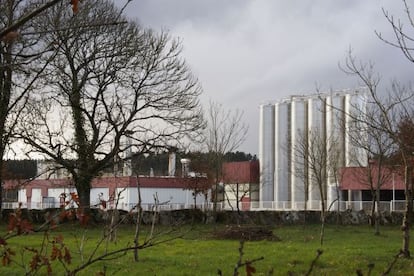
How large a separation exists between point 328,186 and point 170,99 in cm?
2429

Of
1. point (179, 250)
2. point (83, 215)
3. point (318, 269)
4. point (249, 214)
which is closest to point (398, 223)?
point (249, 214)

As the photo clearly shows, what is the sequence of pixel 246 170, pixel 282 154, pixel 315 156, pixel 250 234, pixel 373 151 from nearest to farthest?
pixel 250 234, pixel 373 151, pixel 315 156, pixel 282 154, pixel 246 170

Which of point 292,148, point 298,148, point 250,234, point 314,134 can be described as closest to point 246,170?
point 292,148

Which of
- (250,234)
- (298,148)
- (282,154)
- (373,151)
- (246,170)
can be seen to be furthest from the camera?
(246,170)

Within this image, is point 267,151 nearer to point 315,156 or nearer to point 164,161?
point 315,156

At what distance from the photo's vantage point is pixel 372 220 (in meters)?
36.8

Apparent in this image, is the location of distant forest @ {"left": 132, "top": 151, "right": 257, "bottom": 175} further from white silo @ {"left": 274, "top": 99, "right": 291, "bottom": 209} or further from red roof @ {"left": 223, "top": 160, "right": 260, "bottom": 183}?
white silo @ {"left": 274, "top": 99, "right": 291, "bottom": 209}

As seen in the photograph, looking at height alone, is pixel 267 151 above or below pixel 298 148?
above

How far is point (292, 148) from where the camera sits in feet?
174

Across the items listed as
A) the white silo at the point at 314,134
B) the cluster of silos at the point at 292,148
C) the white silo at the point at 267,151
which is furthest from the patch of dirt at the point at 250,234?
the white silo at the point at 267,151

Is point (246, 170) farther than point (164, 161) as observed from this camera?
Yes

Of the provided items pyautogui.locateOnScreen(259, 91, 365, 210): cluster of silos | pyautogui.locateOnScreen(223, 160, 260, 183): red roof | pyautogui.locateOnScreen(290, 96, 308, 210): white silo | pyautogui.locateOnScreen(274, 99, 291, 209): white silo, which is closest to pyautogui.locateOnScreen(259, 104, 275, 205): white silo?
pyautogui.locateOnScreen(259, 91, 365, 210): cluster of silos

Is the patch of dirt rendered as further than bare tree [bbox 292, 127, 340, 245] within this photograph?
No

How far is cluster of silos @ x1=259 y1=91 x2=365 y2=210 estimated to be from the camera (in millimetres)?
50312
